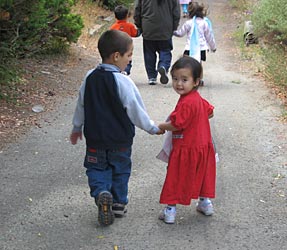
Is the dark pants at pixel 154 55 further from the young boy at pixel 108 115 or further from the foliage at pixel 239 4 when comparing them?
the foliage at pixel 239 4

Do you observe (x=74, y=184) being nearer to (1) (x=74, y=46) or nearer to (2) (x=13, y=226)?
(2) (x=13, y=226)

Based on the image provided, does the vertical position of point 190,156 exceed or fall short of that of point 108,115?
it falls short

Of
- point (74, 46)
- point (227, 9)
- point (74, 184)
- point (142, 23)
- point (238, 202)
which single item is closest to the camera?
point (238, 202)

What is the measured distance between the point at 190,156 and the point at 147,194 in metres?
0.85

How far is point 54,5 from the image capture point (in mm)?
9547

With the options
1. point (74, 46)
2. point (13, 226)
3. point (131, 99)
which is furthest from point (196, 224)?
point (74, 46)

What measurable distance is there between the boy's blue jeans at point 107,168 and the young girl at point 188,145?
1.09 feet

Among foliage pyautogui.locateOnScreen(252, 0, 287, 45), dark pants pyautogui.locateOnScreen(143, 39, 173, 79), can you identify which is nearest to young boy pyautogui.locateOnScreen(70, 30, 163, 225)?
dark pants pyautogui.locateOnScreen(143, 39, 173, 79)

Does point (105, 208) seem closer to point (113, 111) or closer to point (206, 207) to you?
point (113, 111)

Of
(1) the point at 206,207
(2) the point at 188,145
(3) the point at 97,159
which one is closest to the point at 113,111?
(3) the point at 97,159

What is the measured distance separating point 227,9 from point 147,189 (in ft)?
54.3

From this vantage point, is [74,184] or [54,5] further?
[54,5]

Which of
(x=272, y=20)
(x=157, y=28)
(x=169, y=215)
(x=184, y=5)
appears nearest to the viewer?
(x=169, y=215)

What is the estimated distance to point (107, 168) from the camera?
4203mm
